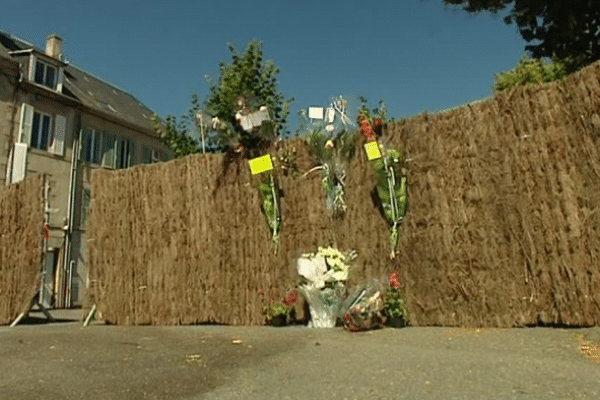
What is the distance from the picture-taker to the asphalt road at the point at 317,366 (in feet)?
9.43

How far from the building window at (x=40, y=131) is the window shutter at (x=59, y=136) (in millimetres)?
237

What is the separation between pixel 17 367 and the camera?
3.85 meters

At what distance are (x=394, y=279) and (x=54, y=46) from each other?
2120 cm

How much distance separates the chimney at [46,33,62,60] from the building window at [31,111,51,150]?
4438mm

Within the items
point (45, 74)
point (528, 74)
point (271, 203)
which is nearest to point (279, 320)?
point (271, 203)

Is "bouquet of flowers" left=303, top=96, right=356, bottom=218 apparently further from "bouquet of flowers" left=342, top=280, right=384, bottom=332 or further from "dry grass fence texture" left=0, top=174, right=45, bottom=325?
"dry grass fence texture" left=0, top=174, right=45, bottom=325

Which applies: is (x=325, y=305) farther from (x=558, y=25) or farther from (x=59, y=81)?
(x=59, y=81)

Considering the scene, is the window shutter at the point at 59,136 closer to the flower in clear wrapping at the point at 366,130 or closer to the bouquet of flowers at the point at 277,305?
the bouquet of flowers at the point at 277,305

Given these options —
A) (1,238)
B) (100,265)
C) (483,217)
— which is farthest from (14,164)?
(483,217)

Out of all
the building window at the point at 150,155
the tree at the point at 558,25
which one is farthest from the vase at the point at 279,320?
the building window at the point at 150,155

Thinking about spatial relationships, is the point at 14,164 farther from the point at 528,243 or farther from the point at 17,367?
the point at 528,243

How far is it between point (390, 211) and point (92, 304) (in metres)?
4.82

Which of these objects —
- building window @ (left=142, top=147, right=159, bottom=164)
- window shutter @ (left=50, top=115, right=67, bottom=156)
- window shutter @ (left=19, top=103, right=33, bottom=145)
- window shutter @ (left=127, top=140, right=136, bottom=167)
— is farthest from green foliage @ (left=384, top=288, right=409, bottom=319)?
building window @ (left=142, top=147, right=159, bottom=164)

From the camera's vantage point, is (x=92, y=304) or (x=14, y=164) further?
(x=14, y=164)
